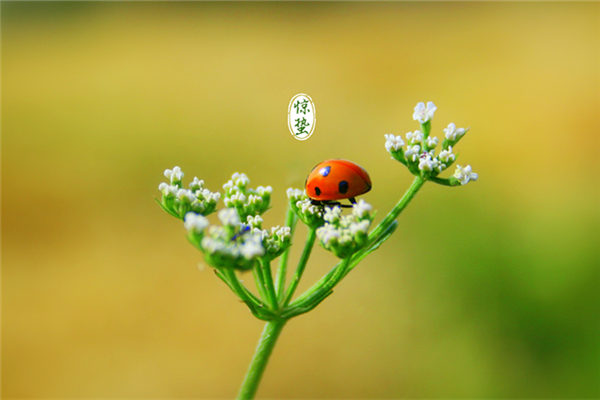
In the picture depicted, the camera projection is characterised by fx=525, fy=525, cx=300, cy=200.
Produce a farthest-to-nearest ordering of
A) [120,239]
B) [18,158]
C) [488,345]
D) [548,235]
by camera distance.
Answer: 1. [18,158]
2. [120,239]
3. [548,235]
4. [488,345]

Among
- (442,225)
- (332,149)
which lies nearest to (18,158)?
(332,149)

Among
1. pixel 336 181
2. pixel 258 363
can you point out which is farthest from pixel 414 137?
pixel 258 363

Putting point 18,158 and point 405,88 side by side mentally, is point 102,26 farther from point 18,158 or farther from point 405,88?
point 405,88

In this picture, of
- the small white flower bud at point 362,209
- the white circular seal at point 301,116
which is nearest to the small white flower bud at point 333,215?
the small white flower bud at point 362,209

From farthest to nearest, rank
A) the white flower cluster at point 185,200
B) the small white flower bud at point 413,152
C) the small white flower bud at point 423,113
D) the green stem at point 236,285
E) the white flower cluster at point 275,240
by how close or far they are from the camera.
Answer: the small white flower bud at point 423,113, the small white flower bud at point 413,152, the white flower cluster at point 185,200, the white flower cluster at point 275,240, the green stem at point 236,285

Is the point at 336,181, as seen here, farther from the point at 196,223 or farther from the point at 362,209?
the point at 196,223

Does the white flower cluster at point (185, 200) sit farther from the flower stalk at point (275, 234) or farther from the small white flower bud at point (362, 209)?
the small white flower bud at point (362, 209)
